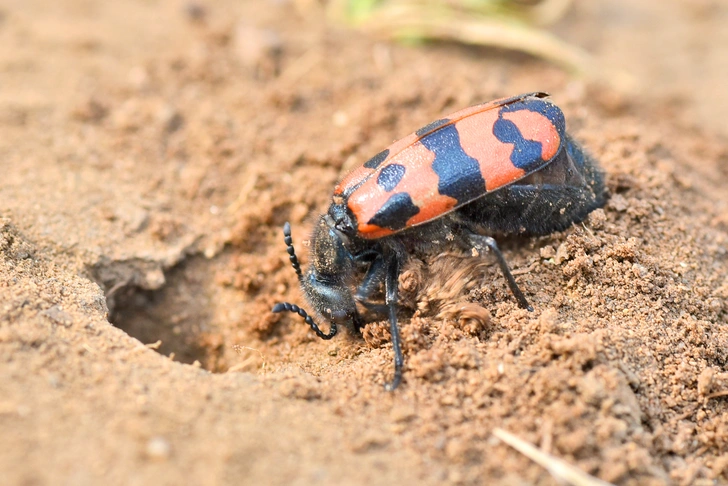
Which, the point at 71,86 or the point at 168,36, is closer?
the point at 71,86

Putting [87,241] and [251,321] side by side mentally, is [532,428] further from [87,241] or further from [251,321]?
[87,241]

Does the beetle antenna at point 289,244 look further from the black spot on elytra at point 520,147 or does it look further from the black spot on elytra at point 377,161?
the black spot on elytra at point 520,147

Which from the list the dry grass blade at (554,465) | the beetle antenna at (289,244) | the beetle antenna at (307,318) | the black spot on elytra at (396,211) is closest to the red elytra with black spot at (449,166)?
the black spot on elytra at (396,211)

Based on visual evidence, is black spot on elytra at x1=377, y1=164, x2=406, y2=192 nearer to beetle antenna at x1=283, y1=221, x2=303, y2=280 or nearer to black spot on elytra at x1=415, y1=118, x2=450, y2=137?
black spot on elytra at x1=415, y1=118, x2=450, y2=137

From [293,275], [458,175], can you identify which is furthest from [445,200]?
[293,275]

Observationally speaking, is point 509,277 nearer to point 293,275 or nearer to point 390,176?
point 390,176

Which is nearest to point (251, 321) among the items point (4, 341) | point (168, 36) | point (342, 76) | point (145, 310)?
point (145, 310)
